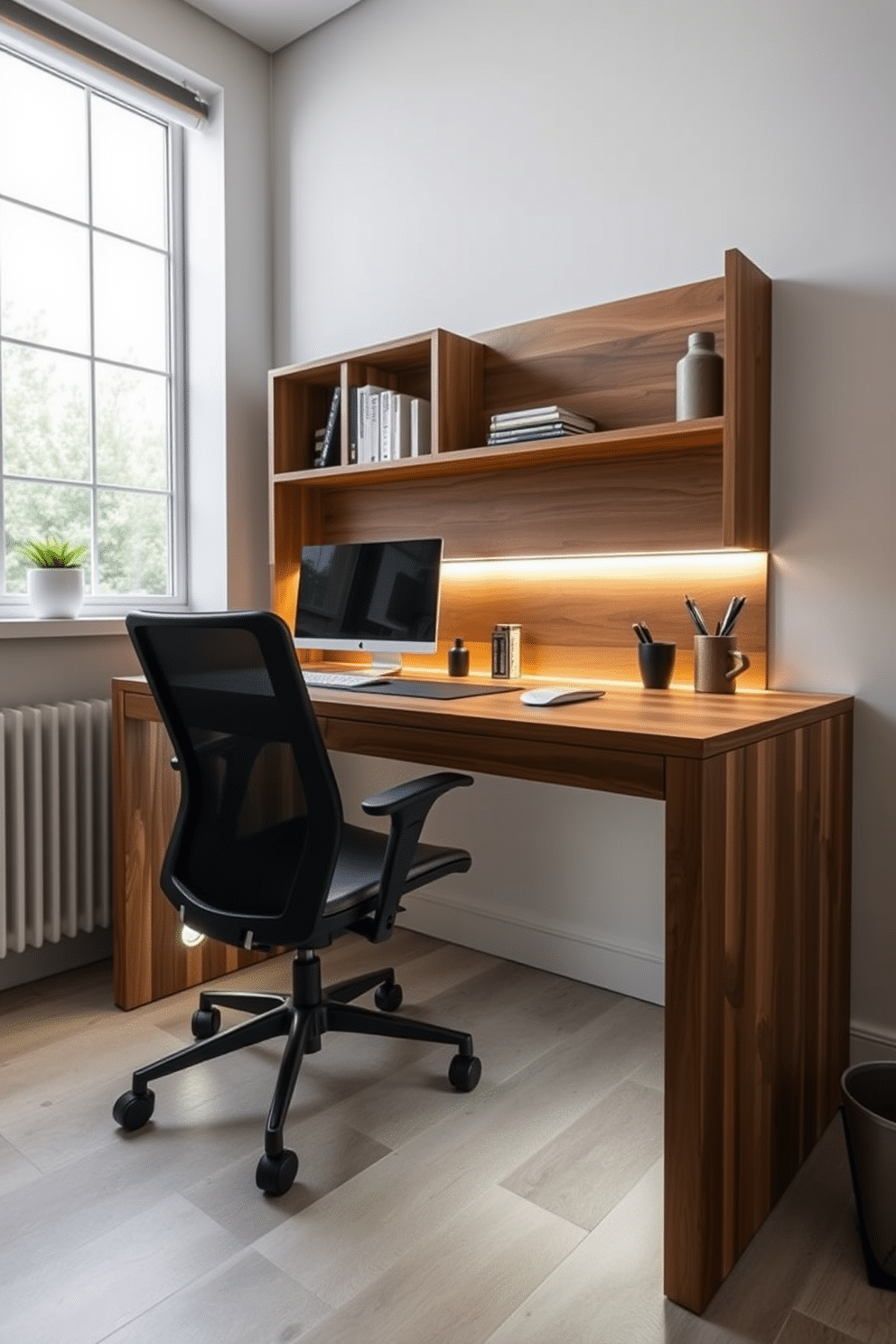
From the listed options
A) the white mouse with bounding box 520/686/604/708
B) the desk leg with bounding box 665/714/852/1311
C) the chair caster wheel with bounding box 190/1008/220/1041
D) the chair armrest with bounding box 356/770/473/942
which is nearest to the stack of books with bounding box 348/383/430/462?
the white mouse with bounding box 520/686/604/708

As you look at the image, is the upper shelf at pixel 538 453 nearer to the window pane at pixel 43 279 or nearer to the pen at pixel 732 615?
the pen at pixel 732 615

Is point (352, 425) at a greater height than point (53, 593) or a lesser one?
greater

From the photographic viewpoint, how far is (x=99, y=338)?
2.80 m

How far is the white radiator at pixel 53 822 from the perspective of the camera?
2346 mm

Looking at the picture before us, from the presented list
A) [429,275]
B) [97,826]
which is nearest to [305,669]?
[97,826]

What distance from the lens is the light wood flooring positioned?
1.31 metres

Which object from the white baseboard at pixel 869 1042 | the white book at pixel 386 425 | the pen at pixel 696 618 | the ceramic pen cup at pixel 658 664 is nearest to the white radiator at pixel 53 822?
the white book at pixel 386 425

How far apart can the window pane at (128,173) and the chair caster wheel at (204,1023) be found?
2306mm

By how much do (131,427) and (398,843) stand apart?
1879mm

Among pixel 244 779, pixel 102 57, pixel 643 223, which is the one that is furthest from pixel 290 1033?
pixel 102 57

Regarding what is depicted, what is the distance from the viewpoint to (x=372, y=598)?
2527 millimetres

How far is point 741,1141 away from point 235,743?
3.54 ft

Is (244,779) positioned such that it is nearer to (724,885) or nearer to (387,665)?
(724,885)

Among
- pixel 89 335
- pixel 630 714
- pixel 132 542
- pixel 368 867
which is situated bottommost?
pixel 368 867
